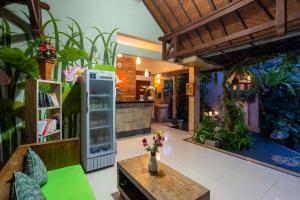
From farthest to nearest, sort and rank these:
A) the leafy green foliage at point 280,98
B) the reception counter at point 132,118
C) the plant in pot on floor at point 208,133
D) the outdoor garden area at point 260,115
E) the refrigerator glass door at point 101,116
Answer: the reception counter at point 132,118 < the leafy green foliage at point 280,98 < the plant in pot on floor at point 208,133 < the outdoor garden area at point 260,115 < the refrigerator glass door at point 101,116

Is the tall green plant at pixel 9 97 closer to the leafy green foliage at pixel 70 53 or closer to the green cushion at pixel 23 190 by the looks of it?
the leafy green foliage at pixel 70 53

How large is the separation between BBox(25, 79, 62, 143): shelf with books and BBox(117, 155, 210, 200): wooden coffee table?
56.4 inches

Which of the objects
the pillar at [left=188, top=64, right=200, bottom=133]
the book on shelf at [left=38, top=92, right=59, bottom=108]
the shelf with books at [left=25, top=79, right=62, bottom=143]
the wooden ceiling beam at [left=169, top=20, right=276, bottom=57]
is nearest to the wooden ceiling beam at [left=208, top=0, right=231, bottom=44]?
the wooden ceiling beam at [left=169, top=20, right=276, bottom=57]

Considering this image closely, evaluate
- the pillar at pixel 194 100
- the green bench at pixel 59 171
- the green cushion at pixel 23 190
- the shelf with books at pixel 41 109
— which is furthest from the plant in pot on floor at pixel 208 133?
the green cushion at pixel 23 190

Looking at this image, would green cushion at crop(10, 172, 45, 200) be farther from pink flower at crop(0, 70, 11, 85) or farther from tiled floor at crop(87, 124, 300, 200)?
pink flower at crop(0, 70, 11, 85)

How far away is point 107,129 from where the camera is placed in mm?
3111

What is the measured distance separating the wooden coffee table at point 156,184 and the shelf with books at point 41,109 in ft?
4.70

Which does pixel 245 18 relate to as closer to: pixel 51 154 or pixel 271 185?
pixel 271 185

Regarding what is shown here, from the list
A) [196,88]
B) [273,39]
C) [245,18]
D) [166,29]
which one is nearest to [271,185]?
[273,39]

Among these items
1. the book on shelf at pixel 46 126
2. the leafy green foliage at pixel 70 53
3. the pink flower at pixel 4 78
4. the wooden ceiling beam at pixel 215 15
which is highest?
the wooden ceiling beam at pixel 215 15

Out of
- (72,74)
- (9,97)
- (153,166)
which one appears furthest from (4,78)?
(153,166)

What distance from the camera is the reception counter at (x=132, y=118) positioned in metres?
4.84

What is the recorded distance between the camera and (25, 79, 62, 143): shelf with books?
2.29m

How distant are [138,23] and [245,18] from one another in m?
2.79
